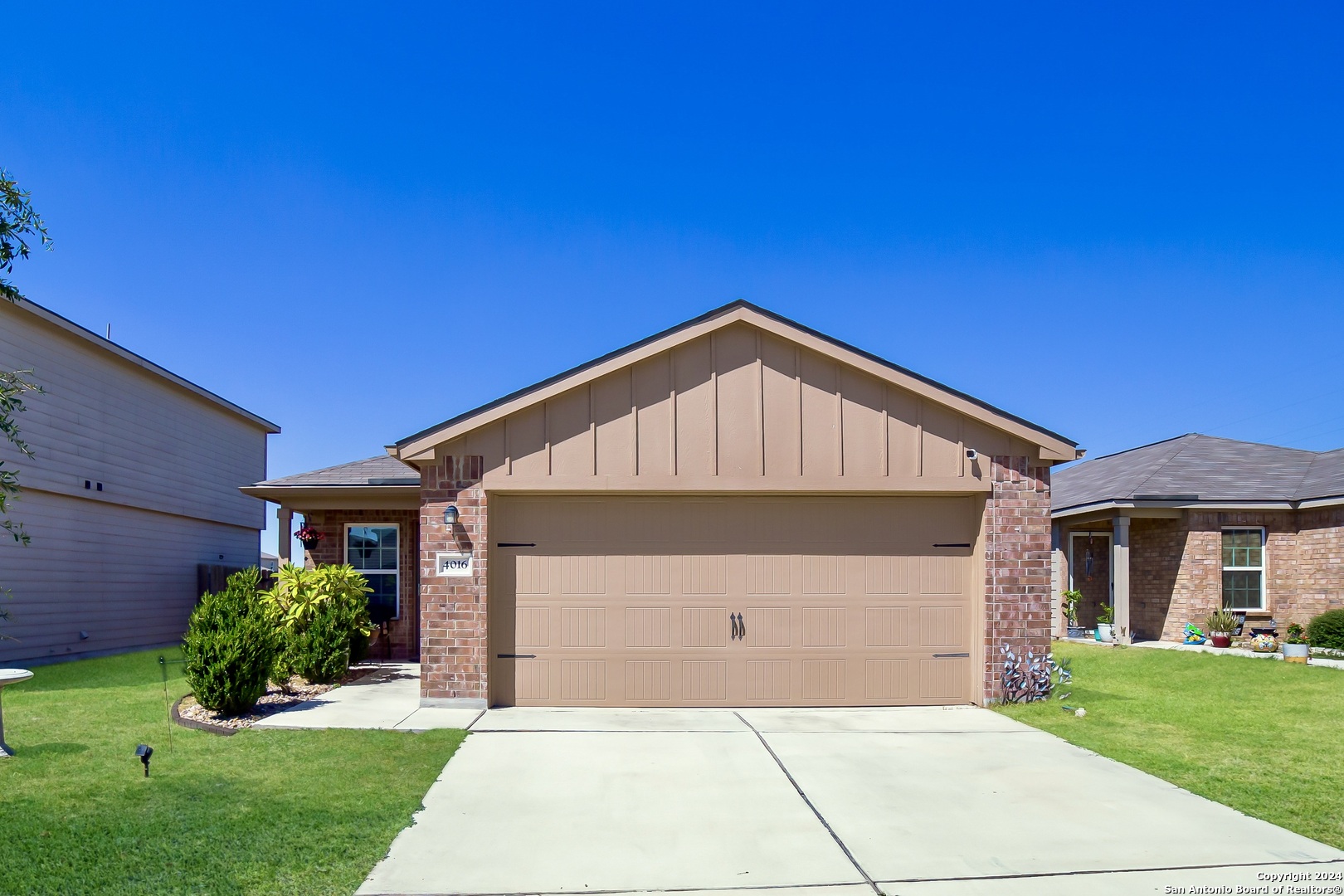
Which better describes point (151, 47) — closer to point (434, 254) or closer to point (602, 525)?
point (434, 254)

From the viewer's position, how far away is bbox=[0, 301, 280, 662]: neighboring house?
45.7 feet

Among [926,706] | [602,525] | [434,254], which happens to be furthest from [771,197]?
[926,706]

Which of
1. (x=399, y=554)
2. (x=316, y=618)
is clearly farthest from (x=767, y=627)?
(x=399, y=554)

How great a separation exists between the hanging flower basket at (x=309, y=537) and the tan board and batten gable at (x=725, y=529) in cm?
493

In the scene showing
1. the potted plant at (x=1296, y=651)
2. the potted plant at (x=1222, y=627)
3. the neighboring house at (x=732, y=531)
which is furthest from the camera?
the potted plant at (x=1222, y=627)

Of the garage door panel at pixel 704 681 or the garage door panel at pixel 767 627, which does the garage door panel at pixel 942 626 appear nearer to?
the garage door panel at pixel 767 627

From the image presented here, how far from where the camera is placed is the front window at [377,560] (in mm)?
13883

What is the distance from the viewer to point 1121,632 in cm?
1623

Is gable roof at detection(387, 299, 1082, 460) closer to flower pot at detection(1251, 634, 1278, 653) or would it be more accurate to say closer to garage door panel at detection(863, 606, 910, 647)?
garage door panel at detection(863, 606, 910, 647)

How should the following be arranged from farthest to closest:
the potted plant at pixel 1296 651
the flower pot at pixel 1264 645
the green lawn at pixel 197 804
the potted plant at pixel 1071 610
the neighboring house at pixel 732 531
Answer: the potted plant at pixel 1071 610
the flower pot at pixel 1264 645
the potted plant at pixel 1296 651
the neighboring house at pixel 732 531
the green lawn at pixel 197 804

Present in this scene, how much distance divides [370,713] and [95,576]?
10.1m

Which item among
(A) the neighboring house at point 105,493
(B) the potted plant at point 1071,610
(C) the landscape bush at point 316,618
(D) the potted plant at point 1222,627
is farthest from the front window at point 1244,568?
(A) the neighboring house at point 105,493

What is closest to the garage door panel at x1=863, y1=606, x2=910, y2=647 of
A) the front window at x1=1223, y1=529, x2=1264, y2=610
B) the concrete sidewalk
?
the concrete sidewalk

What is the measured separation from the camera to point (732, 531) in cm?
983
